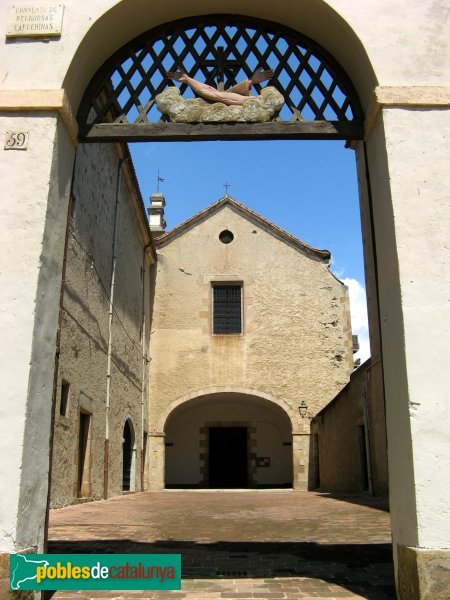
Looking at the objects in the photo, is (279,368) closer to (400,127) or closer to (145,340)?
(145,340)

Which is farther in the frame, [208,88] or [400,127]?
[208,88]

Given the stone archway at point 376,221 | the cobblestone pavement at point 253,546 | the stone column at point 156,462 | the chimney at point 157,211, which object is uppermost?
the chimney at point 157,211

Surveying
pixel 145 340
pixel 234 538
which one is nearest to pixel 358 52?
pixel 234 538

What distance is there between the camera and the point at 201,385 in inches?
728

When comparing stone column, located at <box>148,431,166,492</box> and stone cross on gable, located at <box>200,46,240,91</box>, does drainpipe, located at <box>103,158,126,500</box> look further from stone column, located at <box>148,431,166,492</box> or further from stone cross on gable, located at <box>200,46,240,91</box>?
stone cross on gable, located at <box>200,46,240,91</box>

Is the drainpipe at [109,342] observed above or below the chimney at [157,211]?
below

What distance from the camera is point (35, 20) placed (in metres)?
3.74

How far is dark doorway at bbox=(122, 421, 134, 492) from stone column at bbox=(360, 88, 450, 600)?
41.9 ft

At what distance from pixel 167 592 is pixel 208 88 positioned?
128 inches

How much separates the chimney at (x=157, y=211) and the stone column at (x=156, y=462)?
10.4m

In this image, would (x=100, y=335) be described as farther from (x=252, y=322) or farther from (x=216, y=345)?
(x=252, y=322)

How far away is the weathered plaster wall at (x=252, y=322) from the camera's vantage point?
18.6 meters

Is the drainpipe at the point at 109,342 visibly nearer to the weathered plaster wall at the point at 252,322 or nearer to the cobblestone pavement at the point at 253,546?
the cobblestone pavement at the point at 253,546

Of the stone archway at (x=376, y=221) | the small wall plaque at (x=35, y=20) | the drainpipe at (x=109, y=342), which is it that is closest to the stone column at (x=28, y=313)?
the stone archway at (x=376, y=221)
